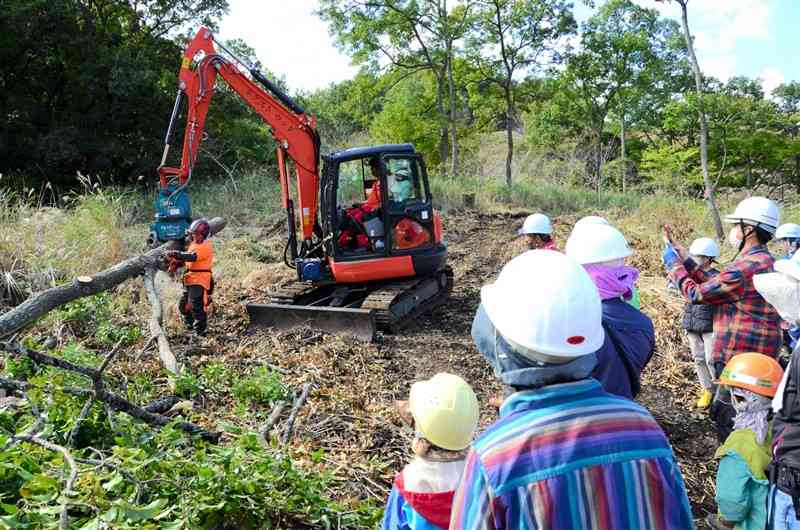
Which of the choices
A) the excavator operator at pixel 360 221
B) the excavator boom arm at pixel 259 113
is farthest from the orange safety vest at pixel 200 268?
the excavator operator at pixel 360 221

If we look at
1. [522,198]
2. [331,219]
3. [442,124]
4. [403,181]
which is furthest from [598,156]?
[331,219]

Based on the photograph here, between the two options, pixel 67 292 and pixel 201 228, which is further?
pixel 201 228

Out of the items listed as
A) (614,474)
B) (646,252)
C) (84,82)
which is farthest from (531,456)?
(84,82)

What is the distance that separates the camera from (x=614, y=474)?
1333 mm

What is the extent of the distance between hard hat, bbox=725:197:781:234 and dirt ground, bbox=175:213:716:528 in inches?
65.8

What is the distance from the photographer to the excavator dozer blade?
6.62m

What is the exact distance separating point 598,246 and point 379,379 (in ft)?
10.5

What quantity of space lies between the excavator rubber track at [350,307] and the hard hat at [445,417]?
4.53 m

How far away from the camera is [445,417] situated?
6.54ft

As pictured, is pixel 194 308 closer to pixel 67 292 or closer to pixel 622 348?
pixel 67 292

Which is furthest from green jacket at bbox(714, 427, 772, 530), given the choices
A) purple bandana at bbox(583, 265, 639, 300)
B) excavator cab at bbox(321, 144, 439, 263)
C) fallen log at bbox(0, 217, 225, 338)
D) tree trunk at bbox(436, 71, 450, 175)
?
tree trunk at bbox(436, 71, 450, 175)

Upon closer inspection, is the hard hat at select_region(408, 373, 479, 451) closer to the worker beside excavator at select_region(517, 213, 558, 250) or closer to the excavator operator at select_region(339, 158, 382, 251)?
the worker beside excavator at select_region(517, 213, 558, 250)

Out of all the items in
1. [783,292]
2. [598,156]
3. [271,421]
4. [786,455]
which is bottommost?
[271,421]

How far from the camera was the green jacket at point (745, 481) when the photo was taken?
8.78ft
